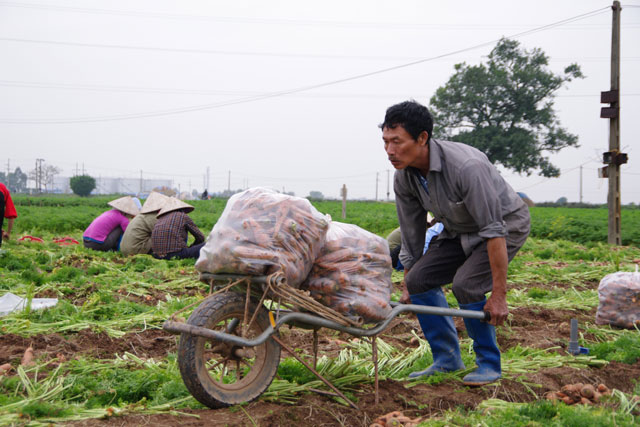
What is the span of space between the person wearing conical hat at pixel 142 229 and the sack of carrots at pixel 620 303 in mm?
6386

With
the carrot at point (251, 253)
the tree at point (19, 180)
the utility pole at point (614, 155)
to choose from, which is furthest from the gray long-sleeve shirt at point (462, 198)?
the tree at point (19, 180)

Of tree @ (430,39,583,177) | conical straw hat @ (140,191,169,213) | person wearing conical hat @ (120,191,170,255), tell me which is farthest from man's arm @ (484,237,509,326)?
tree @ (430,39,583,177)

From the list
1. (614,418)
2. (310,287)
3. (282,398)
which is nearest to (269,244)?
(310,287)

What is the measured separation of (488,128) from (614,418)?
4803cm

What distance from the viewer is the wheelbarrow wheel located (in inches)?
112

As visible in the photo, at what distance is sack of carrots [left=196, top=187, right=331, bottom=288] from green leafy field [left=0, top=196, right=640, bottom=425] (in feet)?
2.63

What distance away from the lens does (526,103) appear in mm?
49344

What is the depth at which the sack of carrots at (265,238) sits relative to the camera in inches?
116

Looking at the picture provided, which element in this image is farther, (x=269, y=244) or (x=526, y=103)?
(x=526, y=103)

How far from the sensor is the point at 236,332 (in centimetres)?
326

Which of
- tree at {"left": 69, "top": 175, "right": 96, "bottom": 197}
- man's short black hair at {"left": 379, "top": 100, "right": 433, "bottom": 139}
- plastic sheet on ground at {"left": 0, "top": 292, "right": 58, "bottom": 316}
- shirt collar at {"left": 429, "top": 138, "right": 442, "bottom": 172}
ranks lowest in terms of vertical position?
plastic sheet on ground at {"left": 0, "top": 292, "right": 58, "bottom": 316}

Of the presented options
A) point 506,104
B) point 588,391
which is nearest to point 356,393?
point 588,391

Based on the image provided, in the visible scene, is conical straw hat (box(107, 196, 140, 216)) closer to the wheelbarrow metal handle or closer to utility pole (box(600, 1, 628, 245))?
the wheelbarrow metal handle

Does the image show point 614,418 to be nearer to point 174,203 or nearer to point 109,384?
point 109,384
